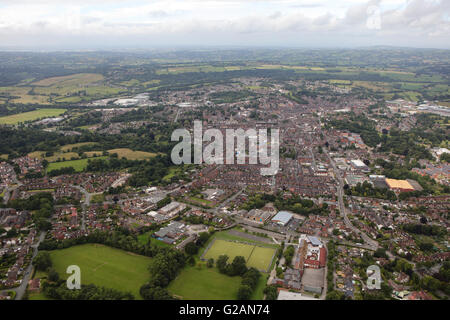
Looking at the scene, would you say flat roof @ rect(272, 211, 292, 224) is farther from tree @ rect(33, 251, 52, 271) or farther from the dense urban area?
tree @ rect(33, 251, 52, 271)

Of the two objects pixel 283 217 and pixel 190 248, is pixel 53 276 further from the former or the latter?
pixel 283 217

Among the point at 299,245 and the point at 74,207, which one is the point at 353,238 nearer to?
the point at 299,245

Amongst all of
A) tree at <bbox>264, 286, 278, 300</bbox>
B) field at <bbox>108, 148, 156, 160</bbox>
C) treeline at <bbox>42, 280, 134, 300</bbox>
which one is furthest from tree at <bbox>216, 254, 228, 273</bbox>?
field at <bbox>108, 148, 156, 160</bbox>

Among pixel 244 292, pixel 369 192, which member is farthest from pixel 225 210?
pixel 369 192

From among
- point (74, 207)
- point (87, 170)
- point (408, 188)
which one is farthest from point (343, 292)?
point (87, 170)

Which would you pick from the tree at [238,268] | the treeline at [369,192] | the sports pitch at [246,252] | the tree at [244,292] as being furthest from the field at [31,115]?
the treeline at [369,192]

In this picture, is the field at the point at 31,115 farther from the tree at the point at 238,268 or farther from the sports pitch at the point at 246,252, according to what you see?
the tree at the point at 238,268
